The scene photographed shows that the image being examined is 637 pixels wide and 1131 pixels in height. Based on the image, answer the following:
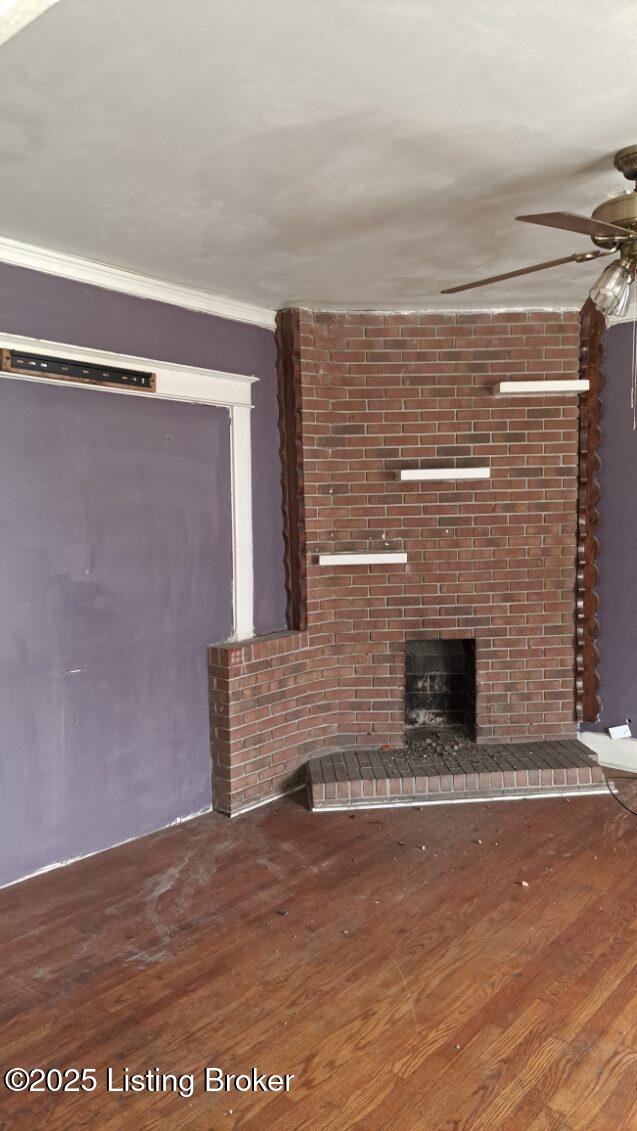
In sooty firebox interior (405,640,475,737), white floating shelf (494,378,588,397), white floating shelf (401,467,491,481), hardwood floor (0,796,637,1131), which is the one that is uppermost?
white floating shelf (494,378,588,397)

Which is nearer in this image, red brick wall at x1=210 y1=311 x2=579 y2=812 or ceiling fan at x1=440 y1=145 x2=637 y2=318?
ceiling fan at x1=440 y1=145 x2=637 y2=318

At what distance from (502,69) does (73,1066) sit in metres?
2.85

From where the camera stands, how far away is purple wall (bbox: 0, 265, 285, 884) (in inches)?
119

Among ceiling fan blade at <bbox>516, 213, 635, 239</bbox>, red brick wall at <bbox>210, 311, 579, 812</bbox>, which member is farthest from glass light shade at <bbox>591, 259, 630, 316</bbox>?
red brick wall at <bbox>210, 311, 579, 812</bbox>

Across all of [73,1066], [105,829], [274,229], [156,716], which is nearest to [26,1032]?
[73,1066]

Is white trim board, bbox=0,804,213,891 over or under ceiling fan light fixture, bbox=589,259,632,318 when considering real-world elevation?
under

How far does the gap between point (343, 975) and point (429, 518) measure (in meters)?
2.44

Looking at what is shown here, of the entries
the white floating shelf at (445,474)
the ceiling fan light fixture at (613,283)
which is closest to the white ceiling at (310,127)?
the ceiling fan light fixture at (613,283)

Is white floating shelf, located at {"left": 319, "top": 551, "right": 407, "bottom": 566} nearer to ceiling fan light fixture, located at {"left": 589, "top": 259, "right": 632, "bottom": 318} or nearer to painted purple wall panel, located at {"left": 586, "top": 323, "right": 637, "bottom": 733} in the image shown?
painted purple wall panel, located at {"left": 586, "top": 323, "right": 637, "bottom": 733}

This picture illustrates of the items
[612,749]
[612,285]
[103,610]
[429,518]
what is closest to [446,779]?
[612,749]

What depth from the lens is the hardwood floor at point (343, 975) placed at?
196 cm

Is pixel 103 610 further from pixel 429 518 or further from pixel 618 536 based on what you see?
pixel 618 536

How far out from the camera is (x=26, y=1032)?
7.31 feet

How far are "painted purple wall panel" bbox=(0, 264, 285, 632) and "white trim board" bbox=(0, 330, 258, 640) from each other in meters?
0.06
